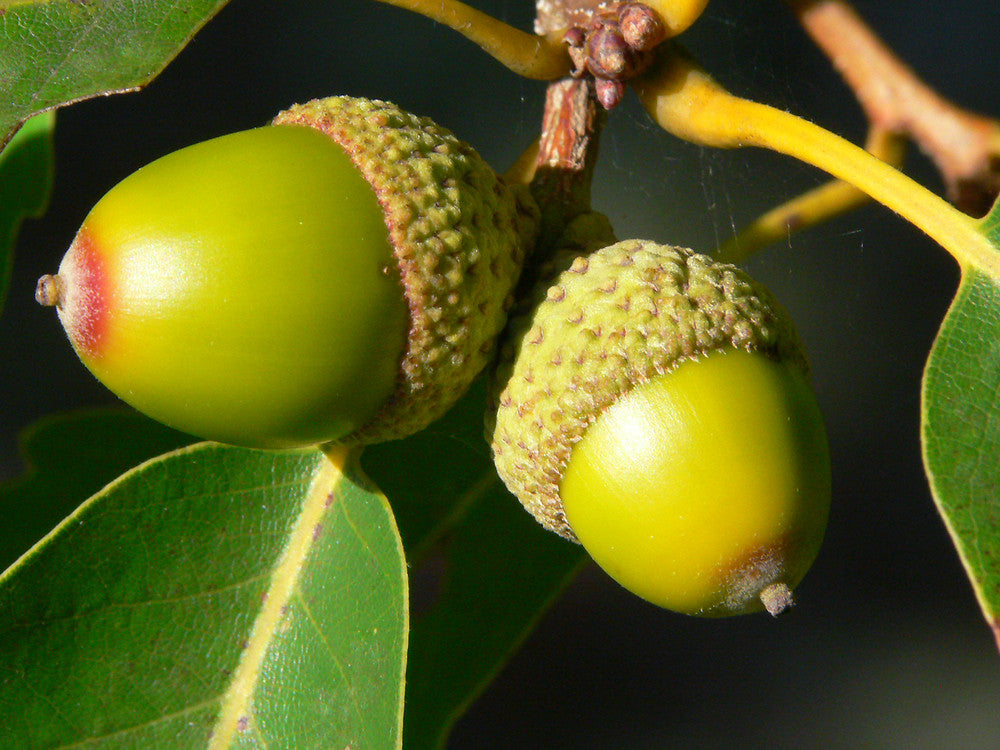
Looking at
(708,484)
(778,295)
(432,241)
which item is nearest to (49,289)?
(432,241)

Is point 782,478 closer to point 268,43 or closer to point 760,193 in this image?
point 760,193

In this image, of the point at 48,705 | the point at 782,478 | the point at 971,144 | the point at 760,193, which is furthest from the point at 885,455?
the point at 48,705

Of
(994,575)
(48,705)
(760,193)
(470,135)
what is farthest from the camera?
(470,135)

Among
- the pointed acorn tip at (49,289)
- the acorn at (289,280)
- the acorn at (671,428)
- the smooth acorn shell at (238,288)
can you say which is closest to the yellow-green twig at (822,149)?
the acorn at (671,428)

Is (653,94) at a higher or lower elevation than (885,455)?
higher

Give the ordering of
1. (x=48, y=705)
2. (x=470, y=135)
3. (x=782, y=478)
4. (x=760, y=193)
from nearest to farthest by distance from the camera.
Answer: (x=782, y=478) → (x=48, y=705) → (x=760, y=193) → (x=470, y=135)

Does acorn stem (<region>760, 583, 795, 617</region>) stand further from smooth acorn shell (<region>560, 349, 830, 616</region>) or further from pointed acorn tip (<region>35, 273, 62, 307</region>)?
pointed acorn tip (<region>35, 273, 62, 307</region>)
